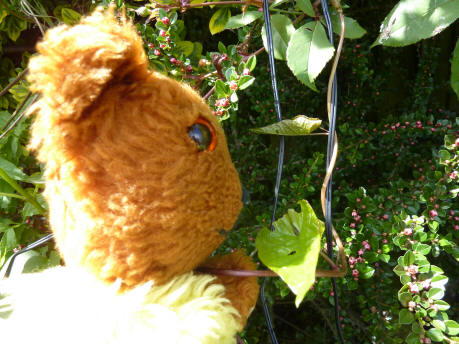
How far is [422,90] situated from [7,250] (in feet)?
3.19

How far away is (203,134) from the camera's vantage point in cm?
29

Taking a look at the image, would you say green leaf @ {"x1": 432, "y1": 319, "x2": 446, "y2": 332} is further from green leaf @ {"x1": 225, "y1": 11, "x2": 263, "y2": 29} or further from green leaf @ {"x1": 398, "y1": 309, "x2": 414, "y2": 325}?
green leaf @ {"x1": 225, "y1": 11, "x2": 263, "y2": 29}

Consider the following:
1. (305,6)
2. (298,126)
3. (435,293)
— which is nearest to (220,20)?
(305,6)

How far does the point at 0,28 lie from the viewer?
854 millimetres

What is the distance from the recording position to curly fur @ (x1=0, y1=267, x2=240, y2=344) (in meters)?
0.27

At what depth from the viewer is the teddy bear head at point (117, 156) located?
241 mm

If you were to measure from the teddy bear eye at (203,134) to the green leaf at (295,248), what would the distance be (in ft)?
0.33

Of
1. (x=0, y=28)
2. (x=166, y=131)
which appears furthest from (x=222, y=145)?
(x=0, y=28)

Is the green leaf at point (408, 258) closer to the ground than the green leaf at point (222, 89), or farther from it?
closer to the ground

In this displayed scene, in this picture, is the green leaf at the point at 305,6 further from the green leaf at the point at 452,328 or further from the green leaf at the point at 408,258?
the green leaf at the point at 452,328

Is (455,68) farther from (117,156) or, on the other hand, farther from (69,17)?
(69,17)

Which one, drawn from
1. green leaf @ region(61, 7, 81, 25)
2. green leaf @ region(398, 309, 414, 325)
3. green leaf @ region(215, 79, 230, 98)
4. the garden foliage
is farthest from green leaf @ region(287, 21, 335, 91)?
green leaf @ region(61, 7, 81, 25)

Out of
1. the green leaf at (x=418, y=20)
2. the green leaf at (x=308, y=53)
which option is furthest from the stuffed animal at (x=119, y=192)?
the green leaf at (x=418, y=20)

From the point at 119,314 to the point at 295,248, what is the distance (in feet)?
0.51
